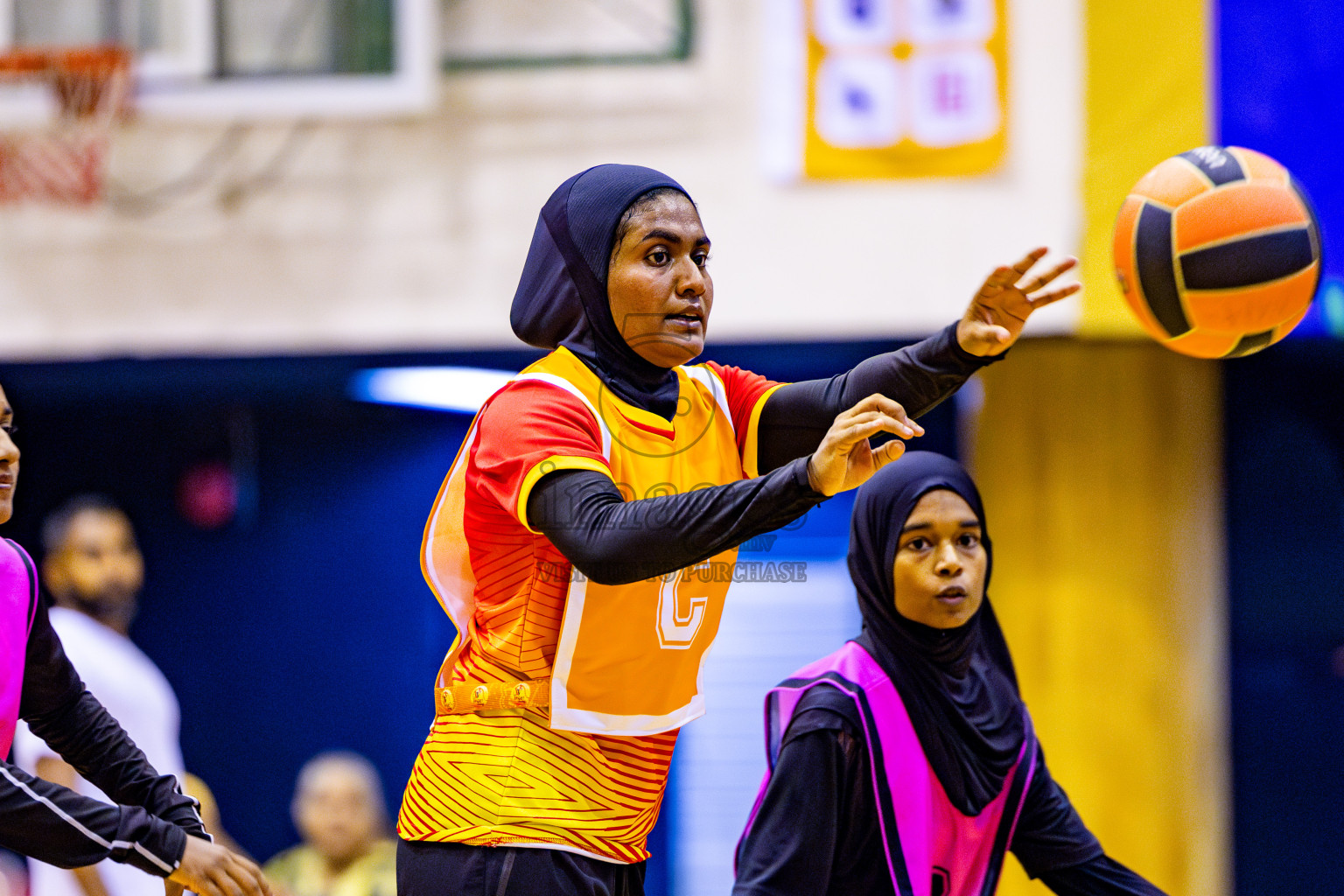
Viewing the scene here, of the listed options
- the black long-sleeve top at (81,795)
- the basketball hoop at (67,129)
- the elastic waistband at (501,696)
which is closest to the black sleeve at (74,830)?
the black long-sleeve top at (81,795)

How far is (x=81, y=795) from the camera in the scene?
237 centimetres

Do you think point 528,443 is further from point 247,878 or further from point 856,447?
point 247,878

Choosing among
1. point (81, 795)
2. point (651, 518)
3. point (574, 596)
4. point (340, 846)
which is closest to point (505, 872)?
point (574, 596)

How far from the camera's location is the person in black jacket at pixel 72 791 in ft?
7.58

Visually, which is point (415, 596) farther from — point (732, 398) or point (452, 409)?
point (732, 398)

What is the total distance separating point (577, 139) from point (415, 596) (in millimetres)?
2247

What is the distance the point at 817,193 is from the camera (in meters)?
5.94

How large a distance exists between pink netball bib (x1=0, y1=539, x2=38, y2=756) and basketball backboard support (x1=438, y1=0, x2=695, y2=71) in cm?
406

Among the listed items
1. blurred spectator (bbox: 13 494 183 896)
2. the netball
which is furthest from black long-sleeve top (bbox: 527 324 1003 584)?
blurred spectator (bbox: 13 494 183 896)

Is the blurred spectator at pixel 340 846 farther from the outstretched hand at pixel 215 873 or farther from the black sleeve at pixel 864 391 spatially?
the black sleeve at pixel 864 391

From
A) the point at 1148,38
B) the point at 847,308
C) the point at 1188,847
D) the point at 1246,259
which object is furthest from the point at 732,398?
the point at 1188,847

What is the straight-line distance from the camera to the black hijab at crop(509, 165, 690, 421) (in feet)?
7.48

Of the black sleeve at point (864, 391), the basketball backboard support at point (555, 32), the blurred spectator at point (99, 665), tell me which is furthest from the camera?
the basketball backboard support at point (555, 32)

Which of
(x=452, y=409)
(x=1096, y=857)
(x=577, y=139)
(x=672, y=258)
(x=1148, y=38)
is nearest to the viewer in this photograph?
(x=672, y=258)
